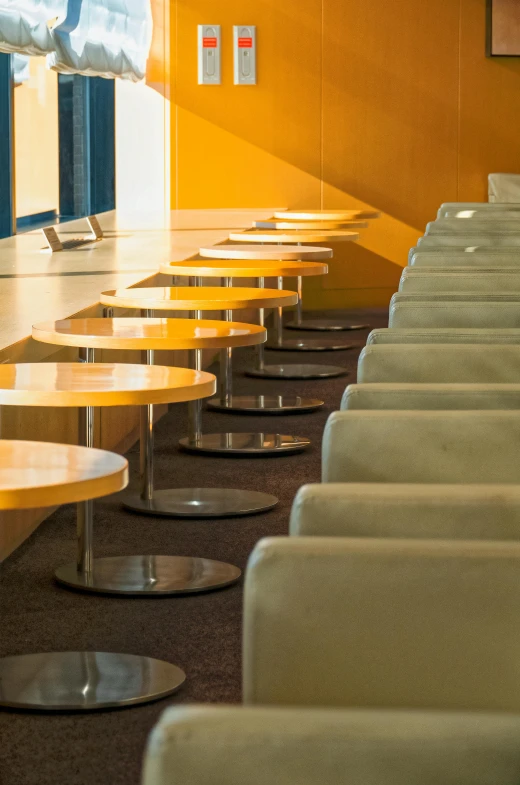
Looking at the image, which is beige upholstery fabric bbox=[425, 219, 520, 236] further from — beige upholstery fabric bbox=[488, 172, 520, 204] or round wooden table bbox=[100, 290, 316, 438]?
beige upholstery fabric bbox=[488, 172, 520, 204]

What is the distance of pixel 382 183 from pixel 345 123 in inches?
23.8

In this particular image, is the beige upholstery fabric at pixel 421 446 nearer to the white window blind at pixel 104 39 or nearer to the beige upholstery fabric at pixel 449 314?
the beige upholstery fabric at pixel 449 314

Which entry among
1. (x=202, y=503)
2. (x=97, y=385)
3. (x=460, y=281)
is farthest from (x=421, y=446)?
(x=460, y=281)

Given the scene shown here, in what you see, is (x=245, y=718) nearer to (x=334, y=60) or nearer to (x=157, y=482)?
(x=157, y=482)

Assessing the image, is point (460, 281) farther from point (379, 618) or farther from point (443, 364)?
point (379, 618)

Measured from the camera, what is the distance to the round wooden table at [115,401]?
2.78 m

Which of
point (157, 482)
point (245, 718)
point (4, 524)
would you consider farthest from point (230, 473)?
point (245, 718)

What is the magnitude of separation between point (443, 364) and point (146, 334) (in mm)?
1011

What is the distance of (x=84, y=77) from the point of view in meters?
10.1

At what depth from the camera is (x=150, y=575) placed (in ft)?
12.1

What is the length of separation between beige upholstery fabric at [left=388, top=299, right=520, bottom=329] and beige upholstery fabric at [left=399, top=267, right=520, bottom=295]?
0.62m

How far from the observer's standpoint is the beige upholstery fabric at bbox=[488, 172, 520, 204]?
10445mm

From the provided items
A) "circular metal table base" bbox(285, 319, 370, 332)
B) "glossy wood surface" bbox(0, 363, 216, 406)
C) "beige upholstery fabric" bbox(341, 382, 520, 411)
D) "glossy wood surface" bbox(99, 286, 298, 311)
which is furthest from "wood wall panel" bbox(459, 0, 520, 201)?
"beige upholstery fabric" bbox(341, 382, 520, 411)

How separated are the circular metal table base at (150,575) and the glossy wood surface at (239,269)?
1.94 meters
